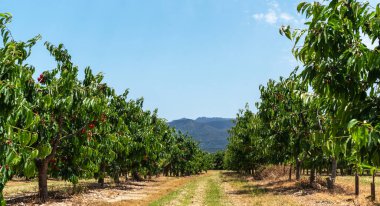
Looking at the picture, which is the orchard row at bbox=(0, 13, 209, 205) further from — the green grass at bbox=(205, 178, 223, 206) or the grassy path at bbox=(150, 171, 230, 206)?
the green grass at bbox=(205, 178, 223, 206)

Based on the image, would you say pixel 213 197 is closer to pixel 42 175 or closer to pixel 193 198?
pixel 193 198

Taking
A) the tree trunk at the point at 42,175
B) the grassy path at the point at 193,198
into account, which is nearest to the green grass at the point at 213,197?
the grassy path at the point at 193,198

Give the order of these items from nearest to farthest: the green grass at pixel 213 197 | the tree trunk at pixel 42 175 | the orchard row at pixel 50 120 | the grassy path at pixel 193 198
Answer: the orchard row at pixel 50 120 → the tree trunk at pixel 42 175 → the grassy path at pixel 193 198 → the green grass at pixel 213 197

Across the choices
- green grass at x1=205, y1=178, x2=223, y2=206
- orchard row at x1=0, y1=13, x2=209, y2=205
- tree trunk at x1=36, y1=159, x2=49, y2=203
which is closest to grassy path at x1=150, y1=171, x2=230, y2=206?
green grass at x1=205, y1=178, x2=223, y2=206

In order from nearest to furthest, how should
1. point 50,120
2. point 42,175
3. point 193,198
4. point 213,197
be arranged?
point 50,120
point 42,175
point 193,198
point 213,197

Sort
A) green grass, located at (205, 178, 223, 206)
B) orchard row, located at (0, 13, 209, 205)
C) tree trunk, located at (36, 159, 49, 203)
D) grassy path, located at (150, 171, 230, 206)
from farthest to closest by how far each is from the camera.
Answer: green grass, located at (205, 178, 223, 206)
grassy path, located at (150, 171, 230, 206)
tree trunk, located at (36, 159, 49, 203)
orchard row, located at (0, 13, 209, 205)

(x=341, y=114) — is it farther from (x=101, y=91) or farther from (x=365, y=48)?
(x=101, y=91)

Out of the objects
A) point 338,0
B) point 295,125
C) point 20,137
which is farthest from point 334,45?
point 295,125

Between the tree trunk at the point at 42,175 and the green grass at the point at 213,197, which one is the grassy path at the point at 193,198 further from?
the tree trunk at the point at 42,175

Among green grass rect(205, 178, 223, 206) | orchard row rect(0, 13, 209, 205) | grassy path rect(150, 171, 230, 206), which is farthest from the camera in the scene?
green grass rect(205, 178, 223, 206)

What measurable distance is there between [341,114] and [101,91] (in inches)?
527

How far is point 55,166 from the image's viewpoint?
20.3 metres

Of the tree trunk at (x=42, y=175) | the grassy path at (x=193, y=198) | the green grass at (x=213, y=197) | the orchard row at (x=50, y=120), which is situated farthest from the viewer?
the green grass at (x=213, y=197)

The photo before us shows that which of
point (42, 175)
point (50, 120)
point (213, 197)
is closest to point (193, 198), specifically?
point (213, 197)
